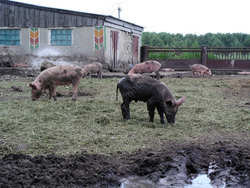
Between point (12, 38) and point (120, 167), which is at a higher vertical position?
point (12, 38)

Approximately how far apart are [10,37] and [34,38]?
140 centimetres

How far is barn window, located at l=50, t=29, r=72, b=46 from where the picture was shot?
53.7ft

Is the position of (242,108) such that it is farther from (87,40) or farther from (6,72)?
(6,72)

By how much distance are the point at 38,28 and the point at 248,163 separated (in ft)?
47.9

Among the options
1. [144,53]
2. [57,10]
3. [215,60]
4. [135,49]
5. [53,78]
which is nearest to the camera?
[53,78]

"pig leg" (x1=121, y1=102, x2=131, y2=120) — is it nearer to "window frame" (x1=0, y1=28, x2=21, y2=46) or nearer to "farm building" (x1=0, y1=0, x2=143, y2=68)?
"farm building" (x1=0, y1=0, x2=143, y2=68)

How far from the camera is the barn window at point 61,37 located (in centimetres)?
1638

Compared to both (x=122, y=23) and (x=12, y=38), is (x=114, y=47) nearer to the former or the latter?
(x=122, y=23)

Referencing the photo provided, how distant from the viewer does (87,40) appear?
52.6ft

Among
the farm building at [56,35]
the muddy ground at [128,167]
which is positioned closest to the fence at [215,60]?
the farm building at [56,35]

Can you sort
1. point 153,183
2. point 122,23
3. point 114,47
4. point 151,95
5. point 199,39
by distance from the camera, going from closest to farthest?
point 153,183
point 151,95
point 114,47
point 122,23
point 199,39

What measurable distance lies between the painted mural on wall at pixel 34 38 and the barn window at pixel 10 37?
2.68ft

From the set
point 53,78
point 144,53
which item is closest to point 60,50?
point 144,53

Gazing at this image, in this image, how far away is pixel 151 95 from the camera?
611 cm
